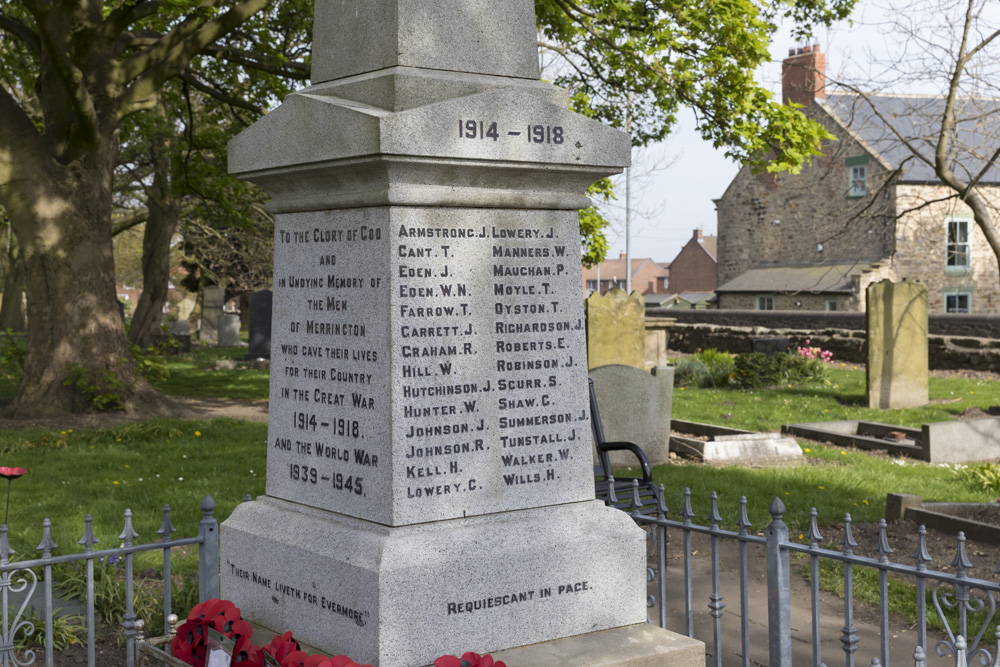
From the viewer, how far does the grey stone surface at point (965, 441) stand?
10805mm

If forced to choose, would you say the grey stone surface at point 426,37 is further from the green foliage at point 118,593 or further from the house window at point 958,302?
the house window at point 958,302

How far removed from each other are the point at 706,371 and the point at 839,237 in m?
20.8

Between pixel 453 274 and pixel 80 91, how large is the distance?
9.68m

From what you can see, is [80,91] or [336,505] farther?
[80,91]

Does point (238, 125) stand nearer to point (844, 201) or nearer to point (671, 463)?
point (671, 463)

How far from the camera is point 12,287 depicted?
115 ft

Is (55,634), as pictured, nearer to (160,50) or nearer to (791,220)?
(160,50)

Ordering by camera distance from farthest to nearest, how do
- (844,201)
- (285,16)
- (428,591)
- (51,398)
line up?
(844,201) → (285,16) → (51,398) → (428,591)

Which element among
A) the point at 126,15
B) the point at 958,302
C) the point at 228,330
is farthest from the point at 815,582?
the point at 958,302

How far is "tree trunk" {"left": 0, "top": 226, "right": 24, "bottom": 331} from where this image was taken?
109 ft

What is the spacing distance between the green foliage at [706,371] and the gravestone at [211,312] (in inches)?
809

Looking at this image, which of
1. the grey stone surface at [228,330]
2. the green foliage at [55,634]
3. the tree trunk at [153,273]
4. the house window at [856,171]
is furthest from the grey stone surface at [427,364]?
the house window at [856,171]

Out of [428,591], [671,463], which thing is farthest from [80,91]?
[428,591]

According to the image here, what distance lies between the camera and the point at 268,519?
3.93 metres
